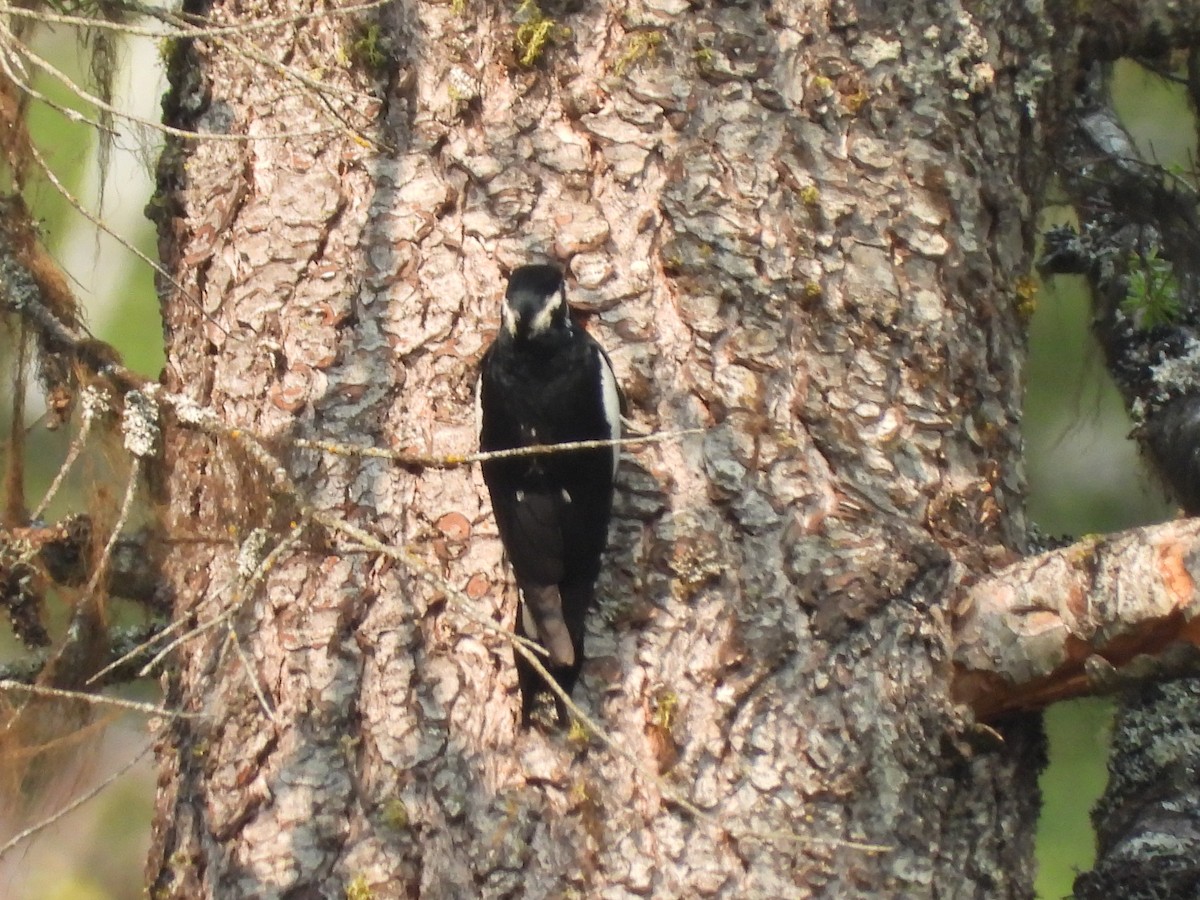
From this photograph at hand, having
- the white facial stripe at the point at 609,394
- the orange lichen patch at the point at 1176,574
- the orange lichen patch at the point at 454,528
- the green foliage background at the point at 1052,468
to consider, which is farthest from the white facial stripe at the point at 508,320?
the orange lichen patch at the point at 1176,574

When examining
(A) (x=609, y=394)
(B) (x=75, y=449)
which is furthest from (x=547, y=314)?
(B) (x=75, y=449)

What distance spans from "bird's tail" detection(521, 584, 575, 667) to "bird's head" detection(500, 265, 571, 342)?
14.0 inches

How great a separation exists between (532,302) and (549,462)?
240 millimetres

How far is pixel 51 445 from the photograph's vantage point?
126 inches

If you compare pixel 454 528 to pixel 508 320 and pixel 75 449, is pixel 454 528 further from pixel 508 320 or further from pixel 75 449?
pixel 75 449

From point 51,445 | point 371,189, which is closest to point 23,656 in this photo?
point 371,189

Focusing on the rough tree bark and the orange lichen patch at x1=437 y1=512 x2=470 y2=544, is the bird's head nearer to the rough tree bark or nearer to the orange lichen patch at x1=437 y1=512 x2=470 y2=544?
the rough tree bark

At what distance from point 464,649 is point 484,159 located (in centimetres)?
74

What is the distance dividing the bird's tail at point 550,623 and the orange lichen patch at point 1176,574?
29.8 inches

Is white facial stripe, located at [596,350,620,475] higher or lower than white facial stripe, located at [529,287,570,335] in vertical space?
lower

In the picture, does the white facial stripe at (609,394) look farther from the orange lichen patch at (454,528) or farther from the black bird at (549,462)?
the orange lichen patch at (454,528)

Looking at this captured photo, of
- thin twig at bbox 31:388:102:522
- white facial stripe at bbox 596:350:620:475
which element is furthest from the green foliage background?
white facial stripe at bbox 596:350:620:475

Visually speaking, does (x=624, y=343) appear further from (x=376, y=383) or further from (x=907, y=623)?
(x=907, y=623)

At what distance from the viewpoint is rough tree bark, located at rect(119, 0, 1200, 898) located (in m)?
1.79
